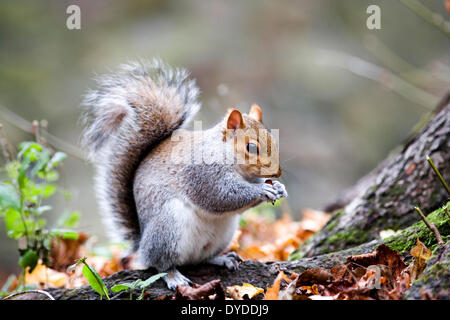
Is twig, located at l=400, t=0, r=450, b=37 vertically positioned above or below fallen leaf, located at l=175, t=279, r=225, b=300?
above

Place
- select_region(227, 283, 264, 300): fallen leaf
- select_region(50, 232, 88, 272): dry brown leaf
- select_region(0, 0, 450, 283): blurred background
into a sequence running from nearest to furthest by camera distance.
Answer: select_region(227, 283, 264, 300): fallen leaf, select_region(50, 232, 88, 272): dry brown leaf, select_region(0, 0, 450, 283): blurred background

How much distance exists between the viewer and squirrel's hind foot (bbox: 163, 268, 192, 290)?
1455 mm

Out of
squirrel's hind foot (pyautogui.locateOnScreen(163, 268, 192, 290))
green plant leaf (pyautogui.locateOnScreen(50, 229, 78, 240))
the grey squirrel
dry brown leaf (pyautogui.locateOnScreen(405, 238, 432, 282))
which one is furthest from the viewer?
green plant leaf (pyautogui.locateOnScreen(50, 229, 78, 240))

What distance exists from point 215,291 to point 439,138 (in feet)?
3.46

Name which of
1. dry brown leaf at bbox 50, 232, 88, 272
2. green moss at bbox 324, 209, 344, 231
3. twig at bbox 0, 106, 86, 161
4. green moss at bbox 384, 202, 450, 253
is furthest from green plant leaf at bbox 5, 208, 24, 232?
green moss at bbox 384, 202, 450, 253

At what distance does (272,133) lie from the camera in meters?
1.67

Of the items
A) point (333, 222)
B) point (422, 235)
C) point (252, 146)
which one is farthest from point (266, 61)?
point (422, 235)

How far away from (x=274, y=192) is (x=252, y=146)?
0.17 meters

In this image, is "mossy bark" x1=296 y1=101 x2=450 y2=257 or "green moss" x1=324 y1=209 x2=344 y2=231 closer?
"mossy bark" x1=296 y1=101 x2=450 y2=257

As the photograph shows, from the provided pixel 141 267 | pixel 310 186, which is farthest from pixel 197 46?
pixel 141 267

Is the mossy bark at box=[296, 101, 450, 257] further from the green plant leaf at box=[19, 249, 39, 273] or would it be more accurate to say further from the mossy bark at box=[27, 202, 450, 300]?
the green plant leaf at box=[19, 249, 39, 273]

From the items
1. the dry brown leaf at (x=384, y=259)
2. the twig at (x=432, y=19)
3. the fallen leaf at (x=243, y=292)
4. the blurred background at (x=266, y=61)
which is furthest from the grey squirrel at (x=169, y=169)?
the blurred background at (x=266, y=61)

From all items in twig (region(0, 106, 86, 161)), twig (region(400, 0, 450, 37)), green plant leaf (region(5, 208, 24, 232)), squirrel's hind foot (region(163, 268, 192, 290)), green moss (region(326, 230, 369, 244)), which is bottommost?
squirrel's hind foot (region(163, 268, 192, 290))
